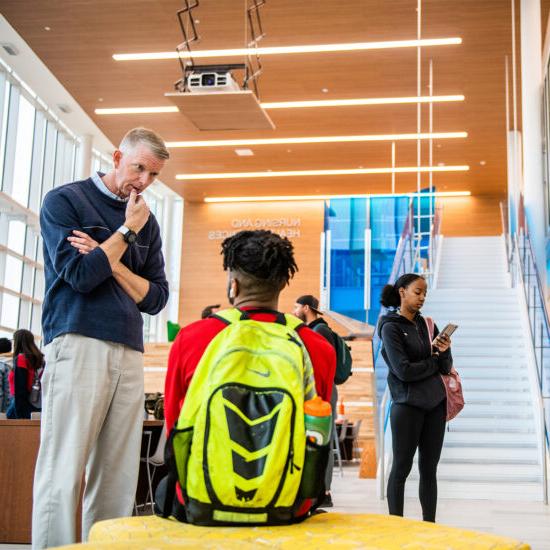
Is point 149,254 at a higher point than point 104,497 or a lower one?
higher

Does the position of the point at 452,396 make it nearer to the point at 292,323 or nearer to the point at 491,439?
Result: the point at 292,323

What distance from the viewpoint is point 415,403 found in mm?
4371

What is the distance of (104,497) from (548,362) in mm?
6591

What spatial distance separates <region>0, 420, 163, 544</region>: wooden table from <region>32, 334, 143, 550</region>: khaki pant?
5.77 feet

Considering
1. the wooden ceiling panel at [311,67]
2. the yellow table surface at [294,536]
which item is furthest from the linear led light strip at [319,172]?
the yellow table surface at [294,536]

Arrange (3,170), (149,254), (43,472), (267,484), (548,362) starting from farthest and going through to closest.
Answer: (3,170) → (548,362) → (149,254) → (43,472) → (267,484)

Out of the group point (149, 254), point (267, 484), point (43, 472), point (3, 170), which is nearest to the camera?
point (267, 484)

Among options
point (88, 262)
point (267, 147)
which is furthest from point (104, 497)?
point (267, 147)

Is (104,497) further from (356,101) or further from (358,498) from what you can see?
(356,101)

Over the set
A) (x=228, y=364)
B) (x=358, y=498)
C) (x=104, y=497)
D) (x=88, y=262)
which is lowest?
(x=358, y=498)

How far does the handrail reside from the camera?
7504mm

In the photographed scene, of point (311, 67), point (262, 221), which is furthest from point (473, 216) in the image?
point (311, 67)

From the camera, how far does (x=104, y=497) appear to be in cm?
247

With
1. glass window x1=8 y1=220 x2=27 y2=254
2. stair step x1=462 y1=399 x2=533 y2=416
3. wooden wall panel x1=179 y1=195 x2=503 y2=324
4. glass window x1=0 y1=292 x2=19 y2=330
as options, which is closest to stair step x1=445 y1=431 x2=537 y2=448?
stair step x1=462 y1=399 x2=533 y2=416
